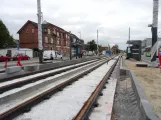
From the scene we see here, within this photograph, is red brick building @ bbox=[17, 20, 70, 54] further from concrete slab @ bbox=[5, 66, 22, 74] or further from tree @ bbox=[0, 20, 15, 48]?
concrete slab @ bbox=[5, 66, 22, 74]

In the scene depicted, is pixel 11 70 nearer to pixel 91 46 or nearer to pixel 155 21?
pixel 155 21

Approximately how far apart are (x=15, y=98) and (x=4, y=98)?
547mm

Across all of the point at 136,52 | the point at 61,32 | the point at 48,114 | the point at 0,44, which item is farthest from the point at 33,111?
the point at 61,32

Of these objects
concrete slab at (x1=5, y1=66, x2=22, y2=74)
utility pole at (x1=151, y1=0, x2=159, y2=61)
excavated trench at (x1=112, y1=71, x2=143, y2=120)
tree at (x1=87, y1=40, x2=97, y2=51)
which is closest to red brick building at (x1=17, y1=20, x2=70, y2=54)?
tree at (x1=87, y1=40, x2=97, y2=51)

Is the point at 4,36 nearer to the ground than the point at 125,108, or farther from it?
farther from it

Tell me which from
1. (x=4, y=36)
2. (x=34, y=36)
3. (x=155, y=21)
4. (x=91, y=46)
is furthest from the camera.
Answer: (x=91, y=46)

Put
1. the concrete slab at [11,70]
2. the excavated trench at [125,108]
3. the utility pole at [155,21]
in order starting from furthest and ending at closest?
the utility pole at [155,21] < the concrete slab at [11,70] < the excavated trench at [125,108]

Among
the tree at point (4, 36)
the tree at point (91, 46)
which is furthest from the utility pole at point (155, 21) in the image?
the tree at point (91, 46)

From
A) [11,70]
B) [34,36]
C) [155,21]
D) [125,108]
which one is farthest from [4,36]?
[125,108]

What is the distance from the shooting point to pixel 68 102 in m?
6.53

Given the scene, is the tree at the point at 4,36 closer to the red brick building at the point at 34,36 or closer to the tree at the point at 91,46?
the red brick building at the point at 34,36

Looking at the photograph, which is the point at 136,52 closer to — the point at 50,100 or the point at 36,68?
the point at 36,68

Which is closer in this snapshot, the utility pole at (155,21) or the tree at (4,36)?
the utility pole at (155,21)

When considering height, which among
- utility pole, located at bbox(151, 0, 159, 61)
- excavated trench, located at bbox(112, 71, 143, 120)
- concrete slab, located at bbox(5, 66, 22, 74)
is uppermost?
utility pole, located at bbox(151, 0, 159, 61)
